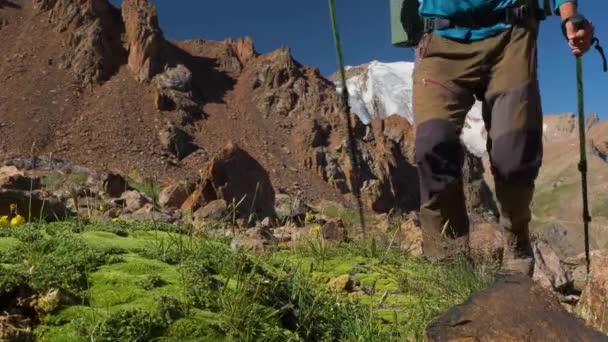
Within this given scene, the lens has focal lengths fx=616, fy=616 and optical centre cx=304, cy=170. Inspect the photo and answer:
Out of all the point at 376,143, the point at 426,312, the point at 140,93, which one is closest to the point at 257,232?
the point at 426,312

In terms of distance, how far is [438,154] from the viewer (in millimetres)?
4168

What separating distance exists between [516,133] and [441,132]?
0.48m

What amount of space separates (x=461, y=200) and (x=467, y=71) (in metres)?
0.93

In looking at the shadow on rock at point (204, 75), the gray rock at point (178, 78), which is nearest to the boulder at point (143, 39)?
the gray rock at point (178, 78)

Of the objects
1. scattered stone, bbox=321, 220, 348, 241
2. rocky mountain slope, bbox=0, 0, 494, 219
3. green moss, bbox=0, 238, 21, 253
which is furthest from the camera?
rocky mountain slope, bbox=0, 0, 494, 219

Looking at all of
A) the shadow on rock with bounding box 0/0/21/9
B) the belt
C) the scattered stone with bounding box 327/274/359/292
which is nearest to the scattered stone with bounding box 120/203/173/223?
the scattered stone with bounding box 327/274/359/292

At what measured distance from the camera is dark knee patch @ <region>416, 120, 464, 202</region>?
415 cm

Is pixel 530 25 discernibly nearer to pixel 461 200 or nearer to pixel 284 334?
pixel 461 200

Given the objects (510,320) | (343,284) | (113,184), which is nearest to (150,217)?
(343,284)

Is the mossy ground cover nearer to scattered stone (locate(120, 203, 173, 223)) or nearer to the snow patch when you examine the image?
scattered stone (locate(120, 203, 173, 223))

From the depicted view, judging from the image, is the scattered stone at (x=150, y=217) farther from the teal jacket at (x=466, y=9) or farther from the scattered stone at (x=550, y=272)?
the scattered stone at (x=550, y=272)

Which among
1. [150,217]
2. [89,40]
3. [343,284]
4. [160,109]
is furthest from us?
[89,40]

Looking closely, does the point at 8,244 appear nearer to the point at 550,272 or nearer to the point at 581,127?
the point at 550,272

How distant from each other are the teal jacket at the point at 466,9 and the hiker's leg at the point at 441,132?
0.07m
